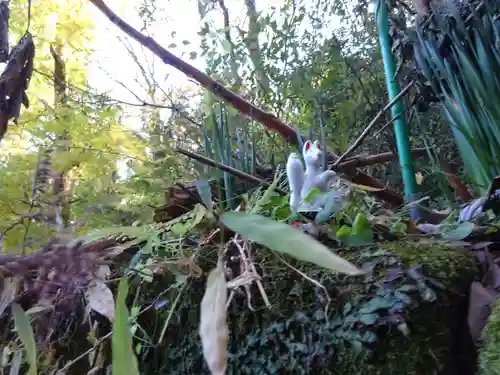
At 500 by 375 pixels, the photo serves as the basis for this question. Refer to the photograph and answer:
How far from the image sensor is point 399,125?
0.83 metres

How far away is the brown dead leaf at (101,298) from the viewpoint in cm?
45

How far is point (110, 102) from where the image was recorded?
1573 mm

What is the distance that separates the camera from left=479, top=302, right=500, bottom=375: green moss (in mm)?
315

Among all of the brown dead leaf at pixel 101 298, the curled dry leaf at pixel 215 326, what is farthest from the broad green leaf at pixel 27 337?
the curled dry leaf at pixel 215 326

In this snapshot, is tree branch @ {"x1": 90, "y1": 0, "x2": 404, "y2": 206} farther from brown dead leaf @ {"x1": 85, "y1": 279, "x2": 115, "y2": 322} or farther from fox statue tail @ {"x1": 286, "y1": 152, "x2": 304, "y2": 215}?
brown dead leaf @ {"x1": 85, "y1": 279, "x2": 115, "y2": 322}

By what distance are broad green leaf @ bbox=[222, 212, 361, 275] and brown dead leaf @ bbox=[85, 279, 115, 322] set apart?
217 millimetres

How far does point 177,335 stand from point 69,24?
1833mm

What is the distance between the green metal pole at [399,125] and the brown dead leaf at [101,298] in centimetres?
47

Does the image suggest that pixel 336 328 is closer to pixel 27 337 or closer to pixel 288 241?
pixel 288 241

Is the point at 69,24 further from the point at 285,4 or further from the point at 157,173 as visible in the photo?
the point at 157,173

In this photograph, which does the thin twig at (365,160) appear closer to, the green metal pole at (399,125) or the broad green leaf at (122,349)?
the green metal pole at (399,125)

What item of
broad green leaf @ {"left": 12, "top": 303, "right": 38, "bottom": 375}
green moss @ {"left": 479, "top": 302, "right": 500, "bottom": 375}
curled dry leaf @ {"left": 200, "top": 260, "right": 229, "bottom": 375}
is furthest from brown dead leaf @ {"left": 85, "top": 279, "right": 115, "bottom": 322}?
green moss @ {"left": 479, "top": 302, "right": 500, "bottom": 375}

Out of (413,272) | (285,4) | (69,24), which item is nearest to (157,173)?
(413,272)

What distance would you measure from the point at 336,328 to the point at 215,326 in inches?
6.0
